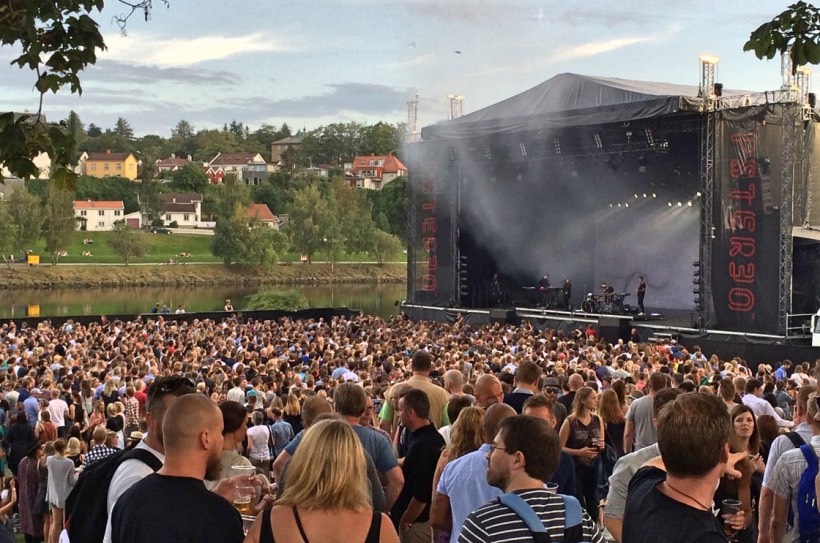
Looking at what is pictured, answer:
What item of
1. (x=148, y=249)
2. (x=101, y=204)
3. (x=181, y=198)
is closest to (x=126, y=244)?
(x=148, y=249)

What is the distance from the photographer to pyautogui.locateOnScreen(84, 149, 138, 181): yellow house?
483 ft

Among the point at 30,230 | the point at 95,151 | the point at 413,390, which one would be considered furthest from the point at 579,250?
the point at 95,151

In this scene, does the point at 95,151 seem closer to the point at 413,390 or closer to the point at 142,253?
the point at 142,253

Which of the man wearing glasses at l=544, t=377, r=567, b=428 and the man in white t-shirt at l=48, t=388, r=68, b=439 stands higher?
the man wearing glasses at l=544, t=377, r=567, b=428

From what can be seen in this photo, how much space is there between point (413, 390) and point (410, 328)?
57.8 ft

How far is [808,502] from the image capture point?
458 cm

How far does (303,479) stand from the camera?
3.10 m

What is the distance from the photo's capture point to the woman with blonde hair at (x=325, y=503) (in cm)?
306

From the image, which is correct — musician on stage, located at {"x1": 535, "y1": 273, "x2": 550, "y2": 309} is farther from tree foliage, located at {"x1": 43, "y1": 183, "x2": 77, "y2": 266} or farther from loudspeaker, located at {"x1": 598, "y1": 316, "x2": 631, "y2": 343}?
tree foliage, located at {"x1": 43, "y1": 183, "x2": 77, "y2": 266}

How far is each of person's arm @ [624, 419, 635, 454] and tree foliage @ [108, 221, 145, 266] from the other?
7619 centimetres

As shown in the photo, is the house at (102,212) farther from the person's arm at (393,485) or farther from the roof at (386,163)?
the person's arm at (393,485)

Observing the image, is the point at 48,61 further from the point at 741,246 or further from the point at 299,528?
the point at 741,246

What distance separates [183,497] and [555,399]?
531 centimetres

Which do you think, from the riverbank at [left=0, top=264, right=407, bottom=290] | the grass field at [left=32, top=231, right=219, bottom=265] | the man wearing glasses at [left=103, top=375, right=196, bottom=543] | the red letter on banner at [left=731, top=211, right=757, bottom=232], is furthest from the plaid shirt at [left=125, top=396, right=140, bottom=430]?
the grass field at [left=32, top=231, right=219, bottom=265]
